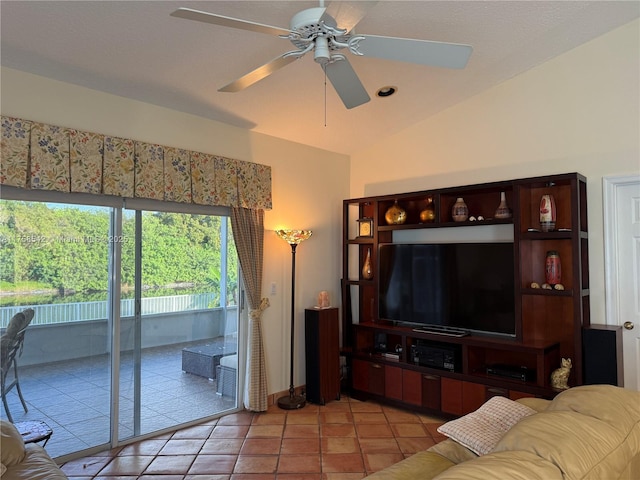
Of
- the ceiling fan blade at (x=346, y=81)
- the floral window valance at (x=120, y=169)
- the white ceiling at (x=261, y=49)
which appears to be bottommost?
the floral window valance at (x=120, y=169)

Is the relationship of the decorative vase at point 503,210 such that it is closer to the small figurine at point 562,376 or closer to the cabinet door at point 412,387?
the small figurine at point 562,376

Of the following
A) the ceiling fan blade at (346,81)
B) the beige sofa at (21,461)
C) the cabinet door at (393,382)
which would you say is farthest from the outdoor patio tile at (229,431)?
the ceiling fan blade at (346,81)


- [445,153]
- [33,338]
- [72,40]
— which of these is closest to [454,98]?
[445,153]

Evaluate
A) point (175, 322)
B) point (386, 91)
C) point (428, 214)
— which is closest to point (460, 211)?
point (428, 214)

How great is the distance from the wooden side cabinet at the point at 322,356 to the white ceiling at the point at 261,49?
190cm

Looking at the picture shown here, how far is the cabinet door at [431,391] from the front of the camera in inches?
160

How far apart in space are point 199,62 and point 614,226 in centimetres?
341

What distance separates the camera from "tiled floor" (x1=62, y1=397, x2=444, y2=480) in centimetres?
308

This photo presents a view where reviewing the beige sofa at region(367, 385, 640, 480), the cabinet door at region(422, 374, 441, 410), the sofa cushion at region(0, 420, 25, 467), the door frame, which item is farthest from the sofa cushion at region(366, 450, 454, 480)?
the door frame

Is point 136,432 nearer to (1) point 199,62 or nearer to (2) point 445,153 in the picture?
(1) point 199,62

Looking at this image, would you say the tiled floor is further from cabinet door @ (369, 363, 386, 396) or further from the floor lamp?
cabinet door @ (369, 363, 386, 396)

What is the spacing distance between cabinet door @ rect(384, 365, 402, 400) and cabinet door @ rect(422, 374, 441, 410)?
25 centimetres

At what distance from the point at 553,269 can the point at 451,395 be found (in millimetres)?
1368

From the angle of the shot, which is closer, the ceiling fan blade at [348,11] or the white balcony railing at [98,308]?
the ceiling fan blade at [348,11]
